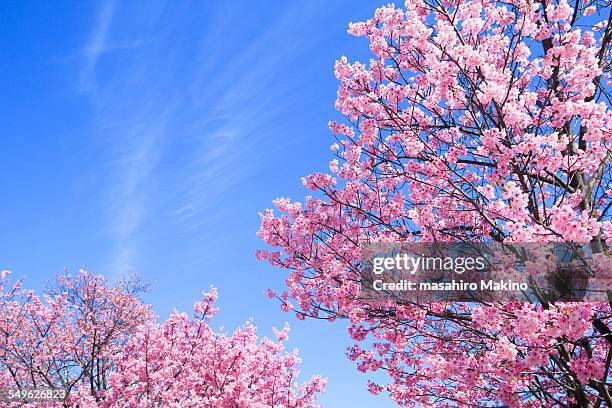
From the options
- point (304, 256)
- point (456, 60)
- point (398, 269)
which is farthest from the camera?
point (304, 256)

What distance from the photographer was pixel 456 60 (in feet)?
22.2

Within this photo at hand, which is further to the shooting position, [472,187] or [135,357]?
[135,357]

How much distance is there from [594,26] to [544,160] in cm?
391

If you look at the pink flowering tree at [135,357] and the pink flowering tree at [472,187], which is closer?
the pink flowering tree at [472,187]

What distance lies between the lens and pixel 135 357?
1473 centimetres

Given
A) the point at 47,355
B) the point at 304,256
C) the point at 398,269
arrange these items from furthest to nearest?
the point at 47,355 < the point at 304,256 < the point at 398,269

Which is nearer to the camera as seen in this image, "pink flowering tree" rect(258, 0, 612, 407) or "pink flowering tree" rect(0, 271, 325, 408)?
"pink flowering tree" rect(258, 0, 612, 407)

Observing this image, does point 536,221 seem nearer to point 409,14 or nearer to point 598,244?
point 598,244

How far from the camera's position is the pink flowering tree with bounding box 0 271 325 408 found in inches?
496

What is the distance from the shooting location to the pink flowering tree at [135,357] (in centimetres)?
1261

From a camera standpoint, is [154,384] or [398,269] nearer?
[398,269]

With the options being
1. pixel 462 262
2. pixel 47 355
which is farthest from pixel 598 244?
pixel 47 355

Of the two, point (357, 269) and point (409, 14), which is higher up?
point (409, 14)

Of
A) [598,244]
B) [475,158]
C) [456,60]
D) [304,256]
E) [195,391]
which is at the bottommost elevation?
[195,391]
